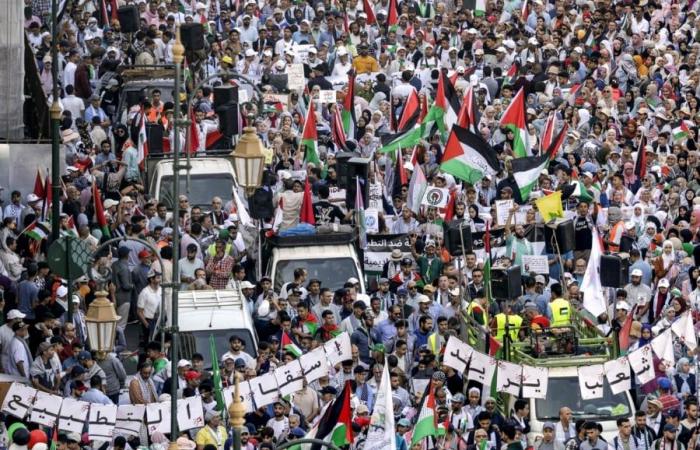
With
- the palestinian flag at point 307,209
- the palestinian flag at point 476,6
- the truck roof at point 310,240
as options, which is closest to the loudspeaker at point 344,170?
the palestinian flag at point 307,209

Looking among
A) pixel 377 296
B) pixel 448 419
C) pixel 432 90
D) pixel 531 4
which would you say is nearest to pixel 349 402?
pixel 448 419

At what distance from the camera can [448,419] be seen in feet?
94.4

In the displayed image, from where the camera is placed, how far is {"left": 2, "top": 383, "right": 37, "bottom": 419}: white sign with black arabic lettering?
1100 inches

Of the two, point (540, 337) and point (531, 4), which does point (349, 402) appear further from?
point (531, 4)

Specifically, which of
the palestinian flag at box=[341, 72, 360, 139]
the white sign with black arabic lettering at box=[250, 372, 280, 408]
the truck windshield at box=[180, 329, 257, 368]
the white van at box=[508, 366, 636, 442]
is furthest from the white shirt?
the palestinian flag at box=[341, 72, 360, 139]

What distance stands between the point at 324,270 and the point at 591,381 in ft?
15.8

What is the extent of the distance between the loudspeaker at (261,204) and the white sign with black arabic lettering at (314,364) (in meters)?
5.12

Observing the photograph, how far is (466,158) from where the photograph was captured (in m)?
35.8

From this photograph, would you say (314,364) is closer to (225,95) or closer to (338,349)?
(338,349)

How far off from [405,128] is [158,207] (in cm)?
507

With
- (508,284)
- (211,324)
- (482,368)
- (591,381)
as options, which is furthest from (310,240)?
(591,381)

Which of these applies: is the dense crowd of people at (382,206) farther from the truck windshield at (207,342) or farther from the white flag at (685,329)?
the white flag at (685,329)

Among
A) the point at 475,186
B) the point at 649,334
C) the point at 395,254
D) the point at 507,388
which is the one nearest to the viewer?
the point at 507,388

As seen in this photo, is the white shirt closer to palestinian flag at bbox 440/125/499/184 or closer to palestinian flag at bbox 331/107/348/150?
palestinian flag at bbox 440/125/499/184
